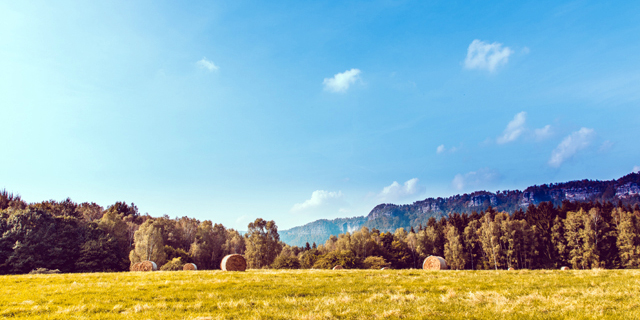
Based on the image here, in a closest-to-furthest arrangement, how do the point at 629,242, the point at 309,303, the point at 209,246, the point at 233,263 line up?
1. the point at 309,303
2. the point at 233,263
3. the point at 629,242
4. the point at 209,246

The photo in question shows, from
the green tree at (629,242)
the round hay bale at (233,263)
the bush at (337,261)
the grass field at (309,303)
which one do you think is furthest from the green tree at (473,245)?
the grass field at (309,303)

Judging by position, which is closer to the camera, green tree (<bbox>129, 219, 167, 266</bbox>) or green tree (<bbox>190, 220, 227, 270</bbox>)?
green tree (<bbox>129, 219, 167, 266</bbox>)

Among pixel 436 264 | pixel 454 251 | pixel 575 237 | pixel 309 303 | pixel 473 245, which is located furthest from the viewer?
pixel 473 245

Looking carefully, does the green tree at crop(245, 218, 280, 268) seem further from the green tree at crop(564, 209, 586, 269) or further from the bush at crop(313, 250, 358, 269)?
the green tree at crop(564, 209, 586, 269)

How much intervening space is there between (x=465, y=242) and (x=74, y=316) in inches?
4143

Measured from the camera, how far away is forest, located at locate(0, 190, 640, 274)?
210 ft

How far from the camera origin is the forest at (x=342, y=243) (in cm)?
6397

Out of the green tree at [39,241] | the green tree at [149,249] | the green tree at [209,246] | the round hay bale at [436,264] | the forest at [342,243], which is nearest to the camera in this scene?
the round hay bale at [436,264]

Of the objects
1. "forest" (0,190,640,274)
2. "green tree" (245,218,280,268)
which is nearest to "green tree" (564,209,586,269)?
"forest" (0,190,640,274)

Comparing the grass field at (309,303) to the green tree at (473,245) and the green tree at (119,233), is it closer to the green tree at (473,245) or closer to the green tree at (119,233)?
the green tree at (119,233)

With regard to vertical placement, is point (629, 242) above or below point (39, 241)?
below

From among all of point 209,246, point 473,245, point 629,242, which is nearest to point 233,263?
point 209,246

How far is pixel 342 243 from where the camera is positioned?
366 feet

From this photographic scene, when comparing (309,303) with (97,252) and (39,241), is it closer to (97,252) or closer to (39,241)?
(39,241)
